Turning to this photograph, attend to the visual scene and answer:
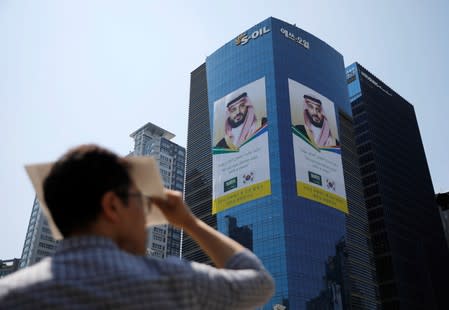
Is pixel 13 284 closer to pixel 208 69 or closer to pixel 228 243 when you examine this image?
pixel 228 243

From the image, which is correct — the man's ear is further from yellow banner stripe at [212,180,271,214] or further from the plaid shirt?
yellow banner stripe at [212,180,271,214]

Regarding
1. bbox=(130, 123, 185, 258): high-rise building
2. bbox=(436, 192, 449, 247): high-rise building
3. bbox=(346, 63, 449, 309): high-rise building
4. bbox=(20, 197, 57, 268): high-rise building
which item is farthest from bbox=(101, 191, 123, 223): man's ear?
bbox=(436, 192, 449, 247): high-rise building

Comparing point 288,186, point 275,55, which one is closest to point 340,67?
point 275,55

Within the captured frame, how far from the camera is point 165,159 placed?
12400 centimetres

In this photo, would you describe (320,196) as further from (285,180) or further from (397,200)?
(397,200)

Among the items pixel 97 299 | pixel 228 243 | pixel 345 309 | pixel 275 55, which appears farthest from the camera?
pixel 275 55

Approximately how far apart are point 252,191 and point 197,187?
2227 centimetres

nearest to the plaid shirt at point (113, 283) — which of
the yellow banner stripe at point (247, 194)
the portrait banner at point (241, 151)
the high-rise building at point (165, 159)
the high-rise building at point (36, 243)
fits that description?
the portrait banner at point (241, 151)

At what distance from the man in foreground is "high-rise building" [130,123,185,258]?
114 meters

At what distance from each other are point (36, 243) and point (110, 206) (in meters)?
127

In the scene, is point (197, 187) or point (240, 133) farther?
point (197, 187)

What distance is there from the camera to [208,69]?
89750 millimetres

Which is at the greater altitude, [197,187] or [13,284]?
[197,187]

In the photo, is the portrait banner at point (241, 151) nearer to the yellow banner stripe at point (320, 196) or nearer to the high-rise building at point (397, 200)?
the yellow banner stripe at point (320, 196)
